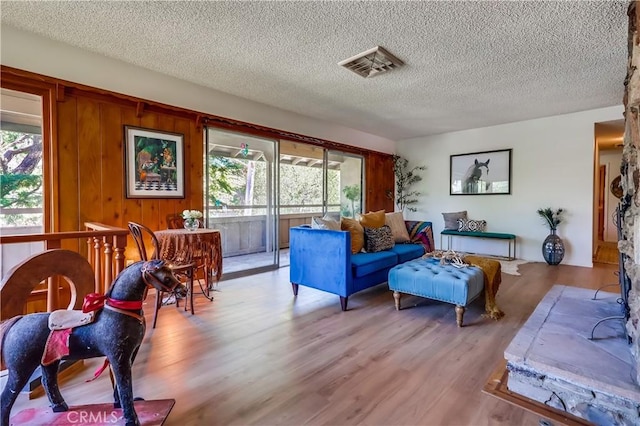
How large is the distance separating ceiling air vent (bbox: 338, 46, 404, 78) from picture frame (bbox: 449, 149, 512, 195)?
3642 millimetres

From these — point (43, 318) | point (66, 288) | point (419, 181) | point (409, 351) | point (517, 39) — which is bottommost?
point (409, 351)

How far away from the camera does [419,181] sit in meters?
6.91

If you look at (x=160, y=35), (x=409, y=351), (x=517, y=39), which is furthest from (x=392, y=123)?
(x=409, y=351)

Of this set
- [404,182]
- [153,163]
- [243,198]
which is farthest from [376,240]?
[404,182]

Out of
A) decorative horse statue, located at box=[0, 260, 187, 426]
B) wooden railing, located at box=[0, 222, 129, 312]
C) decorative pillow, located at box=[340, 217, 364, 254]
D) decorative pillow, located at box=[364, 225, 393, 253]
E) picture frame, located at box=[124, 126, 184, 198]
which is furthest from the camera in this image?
decorative pillow, located at box=[364, 225, 393, 253]

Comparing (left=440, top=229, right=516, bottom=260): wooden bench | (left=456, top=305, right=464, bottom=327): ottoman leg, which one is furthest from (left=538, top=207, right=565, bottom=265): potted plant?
(left=456, top=305, right=464, bottom=327): ottoman leg

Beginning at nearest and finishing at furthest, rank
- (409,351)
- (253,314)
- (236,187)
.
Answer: (409,351), (253,314), (236,187)

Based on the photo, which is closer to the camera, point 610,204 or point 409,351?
point 409,351

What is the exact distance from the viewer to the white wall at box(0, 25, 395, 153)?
2.65m

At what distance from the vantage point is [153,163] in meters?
3.49

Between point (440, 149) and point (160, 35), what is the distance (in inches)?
220

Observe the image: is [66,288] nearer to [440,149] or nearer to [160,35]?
[160,35]

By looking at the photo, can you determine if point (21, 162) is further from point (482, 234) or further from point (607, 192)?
point (607, 192)
